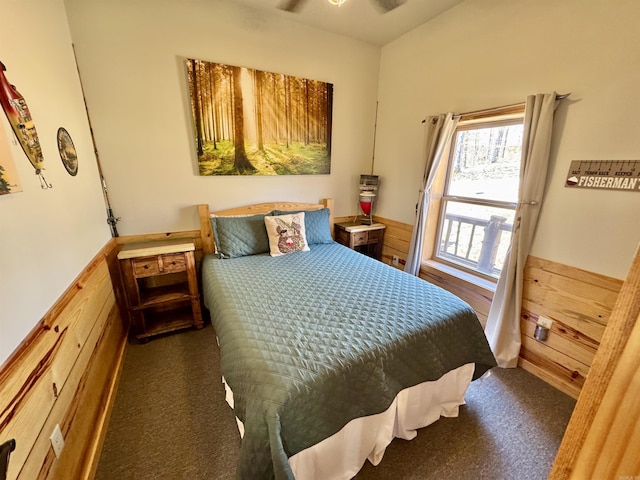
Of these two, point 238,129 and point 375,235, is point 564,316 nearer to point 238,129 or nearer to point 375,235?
point 375,235

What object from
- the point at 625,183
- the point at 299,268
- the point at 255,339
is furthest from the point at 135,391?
the point at 625,183

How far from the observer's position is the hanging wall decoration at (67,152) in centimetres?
154

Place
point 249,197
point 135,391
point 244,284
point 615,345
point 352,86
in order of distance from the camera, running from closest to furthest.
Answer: point 615,345 < point 135,391 < point 244,284 < point 249,197 < point 352,86

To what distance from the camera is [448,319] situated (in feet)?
4.85

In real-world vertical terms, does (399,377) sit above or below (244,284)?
below

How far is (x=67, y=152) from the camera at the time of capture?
5.25 feet

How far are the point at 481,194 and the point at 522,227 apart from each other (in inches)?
21.7

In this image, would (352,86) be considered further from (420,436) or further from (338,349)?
(420,436)

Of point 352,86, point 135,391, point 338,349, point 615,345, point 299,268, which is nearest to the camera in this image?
point 615,345

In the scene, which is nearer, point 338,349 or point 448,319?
point 338,349

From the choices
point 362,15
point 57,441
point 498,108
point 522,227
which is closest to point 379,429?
point 57,441

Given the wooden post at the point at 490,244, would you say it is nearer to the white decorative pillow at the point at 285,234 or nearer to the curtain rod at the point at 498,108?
the curtain rod at the point at 498,108

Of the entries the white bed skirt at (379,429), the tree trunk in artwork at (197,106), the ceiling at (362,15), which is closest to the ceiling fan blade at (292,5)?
the ceiling at (362,15)

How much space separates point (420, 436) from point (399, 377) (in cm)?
48
